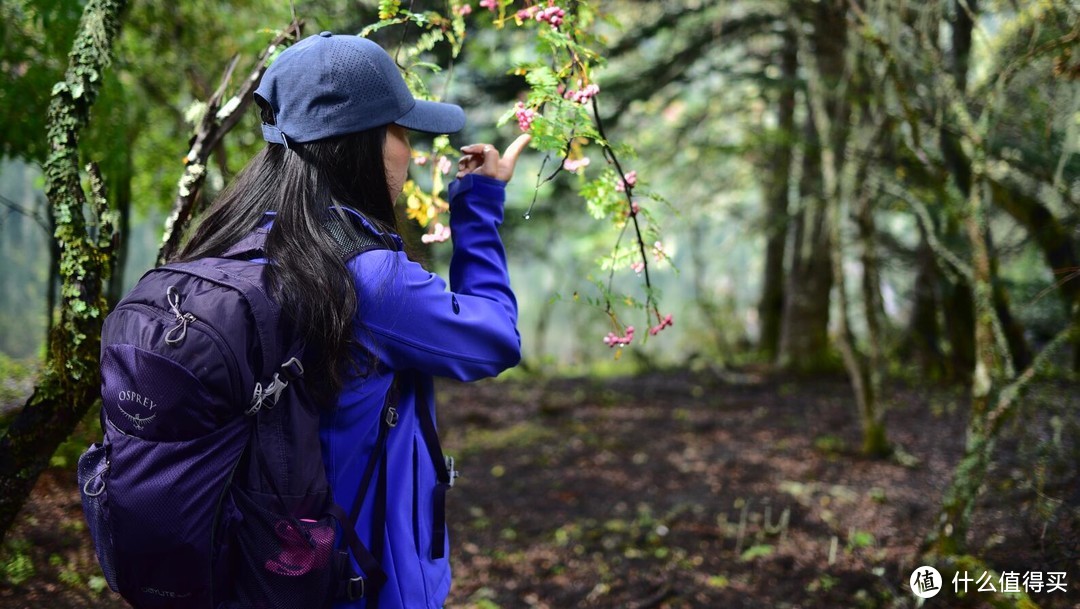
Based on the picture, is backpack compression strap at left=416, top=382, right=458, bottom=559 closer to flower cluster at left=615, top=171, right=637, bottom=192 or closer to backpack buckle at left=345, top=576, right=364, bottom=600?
backpack buckle at left=345, top=576, right=364, bottom=600

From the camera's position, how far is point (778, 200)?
891 cm

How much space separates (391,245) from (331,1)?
428 centimetres

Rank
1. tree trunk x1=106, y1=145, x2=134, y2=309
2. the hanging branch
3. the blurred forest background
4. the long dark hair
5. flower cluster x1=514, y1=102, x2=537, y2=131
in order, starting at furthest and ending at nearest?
1. tree trunk x1=106, y1=145, x2=134, y2=309
2. the blurred forest background
3. the hanging branch
4. flower cluster x1=514, y1=102, x2=537, y2=131
5. the long dark hair

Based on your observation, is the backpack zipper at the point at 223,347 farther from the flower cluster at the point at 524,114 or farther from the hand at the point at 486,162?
the flower cluster at the point at 524,114

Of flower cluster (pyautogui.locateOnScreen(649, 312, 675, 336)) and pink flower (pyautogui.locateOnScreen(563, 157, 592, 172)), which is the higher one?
pink flower (pyautogui.locateOnScreen(563, 157, 592, 172))

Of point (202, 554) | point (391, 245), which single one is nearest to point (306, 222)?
point (391, 245)

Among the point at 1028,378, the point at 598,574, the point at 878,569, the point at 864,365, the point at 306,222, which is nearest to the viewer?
the point at 306,222

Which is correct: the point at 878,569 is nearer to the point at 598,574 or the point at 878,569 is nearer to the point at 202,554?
the point at 598,574

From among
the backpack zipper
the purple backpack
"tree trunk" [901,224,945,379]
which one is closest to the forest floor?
"tree trunk" [901,224,945,379]

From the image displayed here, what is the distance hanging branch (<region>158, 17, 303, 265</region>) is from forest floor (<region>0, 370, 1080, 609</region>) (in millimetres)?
1373

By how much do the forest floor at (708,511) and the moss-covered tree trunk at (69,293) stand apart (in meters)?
0.71

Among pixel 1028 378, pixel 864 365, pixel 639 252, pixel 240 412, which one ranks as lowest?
pixel 864 365

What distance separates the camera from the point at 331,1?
5.23 meters

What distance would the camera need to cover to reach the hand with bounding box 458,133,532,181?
179cm
